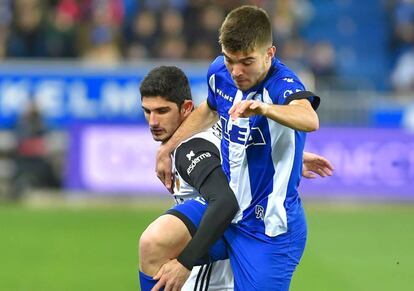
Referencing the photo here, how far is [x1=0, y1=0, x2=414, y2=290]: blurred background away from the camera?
1163cm

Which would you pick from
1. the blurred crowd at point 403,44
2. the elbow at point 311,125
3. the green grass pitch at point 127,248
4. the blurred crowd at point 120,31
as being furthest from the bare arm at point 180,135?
the blurred crowd at point 403,44

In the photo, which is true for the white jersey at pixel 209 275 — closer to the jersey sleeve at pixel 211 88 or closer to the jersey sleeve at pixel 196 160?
the jersey sleeve at pixel 196 160

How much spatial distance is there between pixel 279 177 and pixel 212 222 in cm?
49

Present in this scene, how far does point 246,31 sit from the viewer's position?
5.66 m

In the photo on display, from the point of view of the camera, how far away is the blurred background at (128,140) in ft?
38.2

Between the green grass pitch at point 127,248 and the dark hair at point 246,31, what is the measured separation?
3.53m

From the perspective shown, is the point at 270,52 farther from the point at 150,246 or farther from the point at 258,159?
the point at 150,246

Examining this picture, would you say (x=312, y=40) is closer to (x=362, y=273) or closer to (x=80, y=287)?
(x=362, y=273)

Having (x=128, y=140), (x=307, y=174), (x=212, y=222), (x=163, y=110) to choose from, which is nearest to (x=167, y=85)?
(x=163, y=110)

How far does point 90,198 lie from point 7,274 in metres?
5.61

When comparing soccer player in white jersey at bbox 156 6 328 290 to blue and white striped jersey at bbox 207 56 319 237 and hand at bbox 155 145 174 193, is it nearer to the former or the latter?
blue and white striped jersey at bbox 207 56 319 237

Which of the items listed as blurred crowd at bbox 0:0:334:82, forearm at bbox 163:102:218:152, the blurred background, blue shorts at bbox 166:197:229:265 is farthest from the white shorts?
blurred crowd at bbox 0:0:334:82

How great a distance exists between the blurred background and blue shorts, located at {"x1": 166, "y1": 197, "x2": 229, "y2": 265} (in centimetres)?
367

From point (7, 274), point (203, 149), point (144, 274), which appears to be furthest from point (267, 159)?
point (7, 274)
